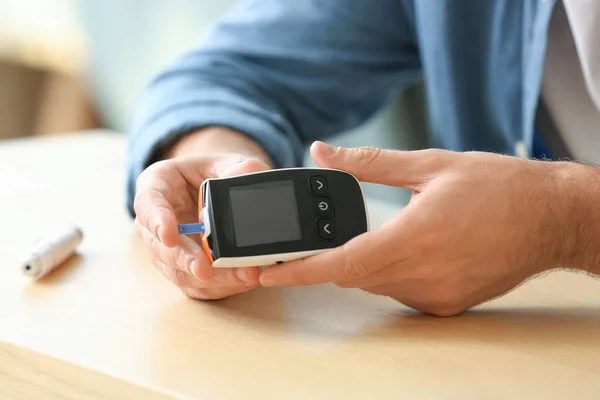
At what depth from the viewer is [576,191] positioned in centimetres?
52

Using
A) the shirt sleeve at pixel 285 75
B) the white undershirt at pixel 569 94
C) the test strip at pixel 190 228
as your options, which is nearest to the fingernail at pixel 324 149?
the test strip at pixel 190 228

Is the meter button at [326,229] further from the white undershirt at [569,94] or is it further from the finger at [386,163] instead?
the white undershirt at [569,94]

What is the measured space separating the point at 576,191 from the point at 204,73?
1.61 feet

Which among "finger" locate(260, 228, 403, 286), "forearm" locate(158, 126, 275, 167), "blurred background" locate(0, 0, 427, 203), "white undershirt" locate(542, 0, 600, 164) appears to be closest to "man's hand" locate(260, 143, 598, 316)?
"finger" locate(260, 228, 403, 286)

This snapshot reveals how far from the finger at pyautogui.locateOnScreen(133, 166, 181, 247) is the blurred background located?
0.73 m

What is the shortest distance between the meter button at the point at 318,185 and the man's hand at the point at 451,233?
0.02 meters

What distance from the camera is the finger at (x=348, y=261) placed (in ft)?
1.54

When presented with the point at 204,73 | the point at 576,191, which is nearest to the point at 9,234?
the point at 204,73

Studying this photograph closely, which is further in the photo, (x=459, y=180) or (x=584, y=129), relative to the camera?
(x=584, y=129)

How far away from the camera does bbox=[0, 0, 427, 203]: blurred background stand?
1268mm

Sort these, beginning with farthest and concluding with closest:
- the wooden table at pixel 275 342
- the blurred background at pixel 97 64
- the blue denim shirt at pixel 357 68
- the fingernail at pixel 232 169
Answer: the blurred background at pixel 97 64 → the blue denim shirt at pixel 357 68 → the fingernail at pixel 232 169 → the wooden table at pixel 275 342

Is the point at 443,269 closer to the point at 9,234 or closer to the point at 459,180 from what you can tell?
the point at 459,180

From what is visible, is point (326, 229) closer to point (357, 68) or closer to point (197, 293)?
point (197, 293)

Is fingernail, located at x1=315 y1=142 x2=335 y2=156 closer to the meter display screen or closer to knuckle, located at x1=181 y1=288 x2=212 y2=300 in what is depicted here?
the meter display screen
